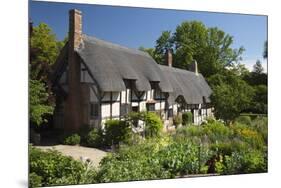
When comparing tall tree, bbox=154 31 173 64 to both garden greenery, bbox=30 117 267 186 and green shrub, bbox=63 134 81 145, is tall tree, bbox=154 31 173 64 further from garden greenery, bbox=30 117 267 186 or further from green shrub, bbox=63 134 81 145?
green shrub, bbox=63 134 81 145

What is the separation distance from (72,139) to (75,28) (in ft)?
5.03

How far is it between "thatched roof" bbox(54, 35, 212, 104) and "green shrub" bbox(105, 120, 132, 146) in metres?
0.49

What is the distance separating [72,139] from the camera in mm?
6703

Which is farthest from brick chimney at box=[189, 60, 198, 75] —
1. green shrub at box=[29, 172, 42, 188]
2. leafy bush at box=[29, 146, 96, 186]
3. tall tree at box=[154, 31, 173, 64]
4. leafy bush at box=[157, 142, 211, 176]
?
green shrub at box=[29, 172, 42, 188]

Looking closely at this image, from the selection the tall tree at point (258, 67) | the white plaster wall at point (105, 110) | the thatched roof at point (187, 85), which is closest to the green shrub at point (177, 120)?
the thatched roof at point (187, 85)

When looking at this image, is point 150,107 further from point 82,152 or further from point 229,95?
point 229,95

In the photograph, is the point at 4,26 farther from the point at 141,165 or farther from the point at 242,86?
the point at 242,86

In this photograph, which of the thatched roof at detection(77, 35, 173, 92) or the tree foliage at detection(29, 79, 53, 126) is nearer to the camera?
the tree foliage at detection(29, 79, 53, 126)

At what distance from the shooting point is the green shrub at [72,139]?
6.68m

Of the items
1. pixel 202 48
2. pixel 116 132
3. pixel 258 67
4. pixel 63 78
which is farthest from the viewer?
pixel 258 67

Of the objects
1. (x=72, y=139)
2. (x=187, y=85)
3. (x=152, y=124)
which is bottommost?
→ (x=72, y=139)

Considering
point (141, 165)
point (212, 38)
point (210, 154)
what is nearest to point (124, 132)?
point (141, 165)

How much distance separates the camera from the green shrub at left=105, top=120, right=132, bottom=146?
22.7ft

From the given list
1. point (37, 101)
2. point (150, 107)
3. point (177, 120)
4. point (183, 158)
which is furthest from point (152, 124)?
point (37, 101)
